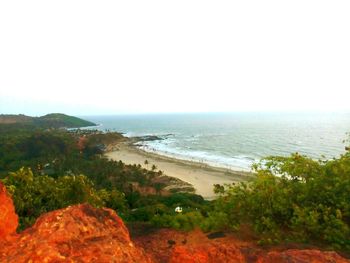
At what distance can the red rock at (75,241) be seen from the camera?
5344 mm

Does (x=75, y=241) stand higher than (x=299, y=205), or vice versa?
(x=75, y=241)

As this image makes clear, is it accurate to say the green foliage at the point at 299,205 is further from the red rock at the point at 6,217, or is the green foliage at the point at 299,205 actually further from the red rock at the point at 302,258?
the red rock at the point at 6,217

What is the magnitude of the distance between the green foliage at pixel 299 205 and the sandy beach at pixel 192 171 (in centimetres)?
3491

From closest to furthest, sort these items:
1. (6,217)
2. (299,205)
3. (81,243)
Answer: (81,243)
(6,217)
(299,205)

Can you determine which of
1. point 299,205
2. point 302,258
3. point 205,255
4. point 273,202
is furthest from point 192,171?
point 302,258

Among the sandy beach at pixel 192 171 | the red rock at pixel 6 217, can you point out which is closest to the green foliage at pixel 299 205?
the red rock at pixel 6 217

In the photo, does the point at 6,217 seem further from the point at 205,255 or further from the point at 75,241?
the point at 205,255

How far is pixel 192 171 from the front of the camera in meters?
75.7

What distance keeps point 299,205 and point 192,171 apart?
5870 cm

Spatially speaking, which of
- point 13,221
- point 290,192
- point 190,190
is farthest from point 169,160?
point 13,221

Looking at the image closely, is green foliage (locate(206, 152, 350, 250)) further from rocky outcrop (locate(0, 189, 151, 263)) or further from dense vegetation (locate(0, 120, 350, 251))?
rocky outcrop (locate(0, 189, 151, 263))

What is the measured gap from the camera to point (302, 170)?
1788 cm

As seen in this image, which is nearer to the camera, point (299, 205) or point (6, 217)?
point (6, 217)

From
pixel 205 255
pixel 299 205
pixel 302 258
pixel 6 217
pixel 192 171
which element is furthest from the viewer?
pixel 192 171
